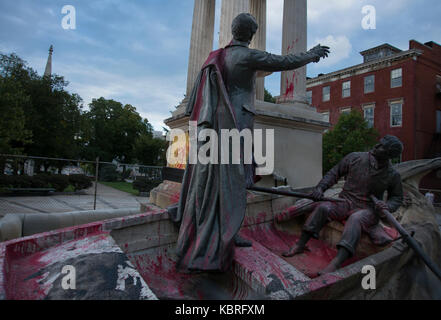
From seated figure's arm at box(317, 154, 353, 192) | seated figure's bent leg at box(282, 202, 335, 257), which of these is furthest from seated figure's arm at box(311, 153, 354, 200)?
seated figure's bent leg at box(282, 202, 335, 257)

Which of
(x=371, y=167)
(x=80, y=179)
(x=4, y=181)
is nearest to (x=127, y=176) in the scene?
(x=80, y=179)

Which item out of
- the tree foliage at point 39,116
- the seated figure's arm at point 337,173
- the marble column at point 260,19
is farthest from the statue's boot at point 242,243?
the tree foliage at point 39,116

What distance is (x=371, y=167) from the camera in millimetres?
3316

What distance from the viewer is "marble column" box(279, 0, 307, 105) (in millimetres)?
6652

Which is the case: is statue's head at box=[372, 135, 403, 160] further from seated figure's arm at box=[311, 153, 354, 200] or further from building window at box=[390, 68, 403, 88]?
building window at box=[390, 68, 403, 88]

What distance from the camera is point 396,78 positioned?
944 inches

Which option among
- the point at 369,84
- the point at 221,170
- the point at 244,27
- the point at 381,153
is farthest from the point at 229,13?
the point at 369,84

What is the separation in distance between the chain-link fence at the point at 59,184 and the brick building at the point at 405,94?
21853 millimetres

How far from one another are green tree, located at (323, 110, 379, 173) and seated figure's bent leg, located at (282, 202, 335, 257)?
71.0 ft

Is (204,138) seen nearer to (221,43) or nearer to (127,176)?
(221,43)

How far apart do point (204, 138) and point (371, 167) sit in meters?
2.08

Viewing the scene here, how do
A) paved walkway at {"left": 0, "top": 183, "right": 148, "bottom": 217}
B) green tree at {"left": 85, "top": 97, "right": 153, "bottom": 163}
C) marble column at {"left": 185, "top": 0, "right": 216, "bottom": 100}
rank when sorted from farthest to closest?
green tree at {"left": 85, "top": 97, "right": 153, "bottom": 163} → marble column at {"left": 185, "top": 0, "right": 216, "bottom": 100} → paved walkway at {"left": 0, "top": 183, "right": 148, "bottom": 217}

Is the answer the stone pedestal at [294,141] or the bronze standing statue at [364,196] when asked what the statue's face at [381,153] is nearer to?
the bronze standing statue at [364,196]

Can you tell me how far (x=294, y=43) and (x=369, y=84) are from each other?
23.1m
